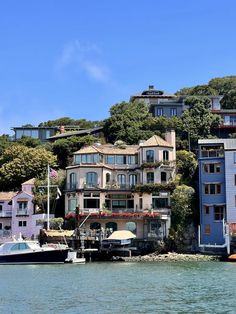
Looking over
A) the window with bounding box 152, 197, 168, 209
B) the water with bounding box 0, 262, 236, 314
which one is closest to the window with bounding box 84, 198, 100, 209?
the window with bounding box 152, 197, 168, 209

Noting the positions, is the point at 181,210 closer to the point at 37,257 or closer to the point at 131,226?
the point at 131,226

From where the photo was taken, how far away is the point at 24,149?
88188 millimetres

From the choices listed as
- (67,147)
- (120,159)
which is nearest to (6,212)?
(67,147)

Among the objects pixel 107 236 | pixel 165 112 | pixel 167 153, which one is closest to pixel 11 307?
pixel 107 236

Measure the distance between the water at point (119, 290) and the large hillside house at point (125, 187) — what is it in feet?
66.1

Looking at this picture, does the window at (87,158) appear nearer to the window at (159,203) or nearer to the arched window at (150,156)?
the arched window at (150,156)

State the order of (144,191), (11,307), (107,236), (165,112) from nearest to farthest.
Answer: (11,307) → (107,236) → (144,191) → (165,112)

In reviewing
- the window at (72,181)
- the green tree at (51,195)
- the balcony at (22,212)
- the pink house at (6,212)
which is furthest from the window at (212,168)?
the pink house at (6,212)

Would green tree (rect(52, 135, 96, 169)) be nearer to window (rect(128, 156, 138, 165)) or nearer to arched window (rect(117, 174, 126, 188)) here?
window (rect(128, 156, 138, 165))

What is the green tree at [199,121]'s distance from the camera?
92938mm

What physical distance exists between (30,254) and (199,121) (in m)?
44.1

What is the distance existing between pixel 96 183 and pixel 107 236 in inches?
386

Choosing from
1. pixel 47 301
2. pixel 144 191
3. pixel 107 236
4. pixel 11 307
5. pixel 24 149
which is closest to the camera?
pixel 11 307

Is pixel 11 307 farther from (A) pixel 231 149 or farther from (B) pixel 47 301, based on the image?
(A) pixel 231 149
